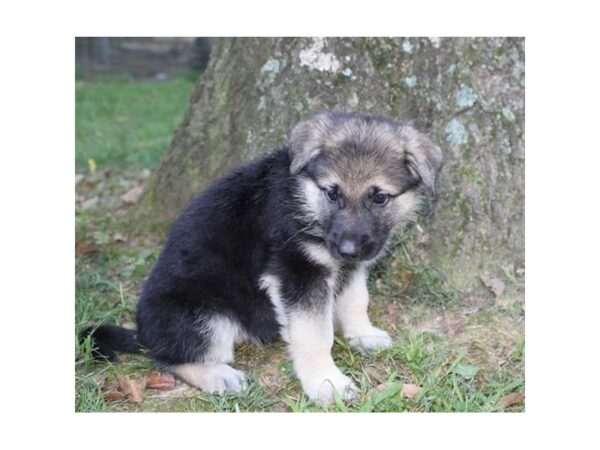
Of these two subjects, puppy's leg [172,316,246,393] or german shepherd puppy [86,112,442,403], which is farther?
puppy's leg [172,316,246,393]

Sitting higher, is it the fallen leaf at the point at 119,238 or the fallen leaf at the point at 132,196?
the fallen leaf at the point at 132,196

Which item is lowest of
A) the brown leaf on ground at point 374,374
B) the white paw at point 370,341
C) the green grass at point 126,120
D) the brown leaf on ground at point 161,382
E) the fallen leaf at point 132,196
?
the brown leaf on ground at point 161,382

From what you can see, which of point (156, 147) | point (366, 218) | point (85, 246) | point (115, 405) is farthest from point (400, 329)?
point (156, 147)

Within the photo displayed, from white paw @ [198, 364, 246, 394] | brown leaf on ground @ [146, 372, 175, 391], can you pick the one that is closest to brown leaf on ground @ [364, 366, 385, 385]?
white paw @ [198, 364, 246, 394]

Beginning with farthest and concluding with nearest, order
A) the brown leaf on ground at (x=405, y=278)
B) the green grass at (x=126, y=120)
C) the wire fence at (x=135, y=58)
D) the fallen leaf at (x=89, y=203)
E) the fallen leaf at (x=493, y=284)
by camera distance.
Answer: the wire fence at (x=135, y=58) → the green grass at (x=126, y=120) → the fallen leaf at (x=89, y=203) → the brown leaf on ground at (x=405, y=278) → the fallen leaf at (x=493, y=284)

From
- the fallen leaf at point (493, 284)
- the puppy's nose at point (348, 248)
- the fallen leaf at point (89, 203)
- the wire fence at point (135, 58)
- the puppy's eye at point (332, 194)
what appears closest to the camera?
the puppy's nose at point (348, 248)

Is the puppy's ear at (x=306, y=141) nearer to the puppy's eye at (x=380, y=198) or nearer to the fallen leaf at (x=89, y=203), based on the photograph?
the puppy's eye at (x=380, y=198)

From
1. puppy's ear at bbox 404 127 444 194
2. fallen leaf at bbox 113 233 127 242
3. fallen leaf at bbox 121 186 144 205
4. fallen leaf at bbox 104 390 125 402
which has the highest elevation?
puppy's ear at bbox 404 127 444 194

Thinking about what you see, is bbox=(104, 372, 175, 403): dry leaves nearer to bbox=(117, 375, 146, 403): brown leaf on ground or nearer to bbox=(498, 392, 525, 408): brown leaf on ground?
bbox=(117, 375, 146, 403): brown leaf on ground

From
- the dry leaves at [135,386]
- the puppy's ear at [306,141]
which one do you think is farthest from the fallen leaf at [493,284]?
the dry leaves at [135,386]
